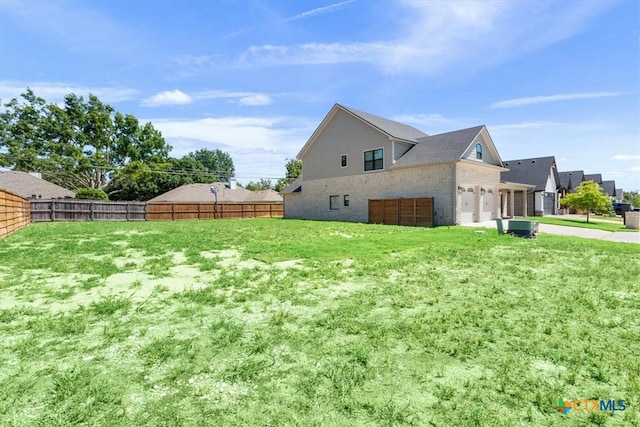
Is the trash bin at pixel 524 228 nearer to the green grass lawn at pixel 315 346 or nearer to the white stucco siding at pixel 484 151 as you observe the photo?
the green grass lawn at pixel 315 346

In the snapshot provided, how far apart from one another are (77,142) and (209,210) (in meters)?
22.4

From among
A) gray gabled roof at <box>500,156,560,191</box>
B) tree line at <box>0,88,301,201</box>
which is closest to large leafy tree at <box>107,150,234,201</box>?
tree line at <box>0,88,301,201</box>

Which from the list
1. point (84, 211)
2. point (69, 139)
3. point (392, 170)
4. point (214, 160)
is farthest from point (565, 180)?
point (214, 160)

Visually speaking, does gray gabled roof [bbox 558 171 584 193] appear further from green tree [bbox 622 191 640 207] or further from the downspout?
the downspout

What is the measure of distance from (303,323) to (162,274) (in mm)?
3848

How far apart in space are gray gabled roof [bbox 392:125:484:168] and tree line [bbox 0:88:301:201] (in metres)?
32.5

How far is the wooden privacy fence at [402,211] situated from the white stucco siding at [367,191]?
0.52m

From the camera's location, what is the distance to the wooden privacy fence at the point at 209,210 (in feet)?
89.7

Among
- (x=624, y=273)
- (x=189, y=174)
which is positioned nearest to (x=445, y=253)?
(x=624, y=273)

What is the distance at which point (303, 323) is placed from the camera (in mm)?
3615

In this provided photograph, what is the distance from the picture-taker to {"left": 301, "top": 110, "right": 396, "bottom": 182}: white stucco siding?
71.4 ft

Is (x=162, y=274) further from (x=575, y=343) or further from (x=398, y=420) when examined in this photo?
(x=575, y=343)

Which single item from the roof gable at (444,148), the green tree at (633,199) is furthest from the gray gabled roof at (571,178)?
the roof gable at (444,148)

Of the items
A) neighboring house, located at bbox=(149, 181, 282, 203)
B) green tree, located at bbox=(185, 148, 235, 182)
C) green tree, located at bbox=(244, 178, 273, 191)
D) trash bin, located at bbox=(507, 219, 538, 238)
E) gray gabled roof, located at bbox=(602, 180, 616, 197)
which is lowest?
trash bin, located at bbox=(507, 219, 538, 238)
